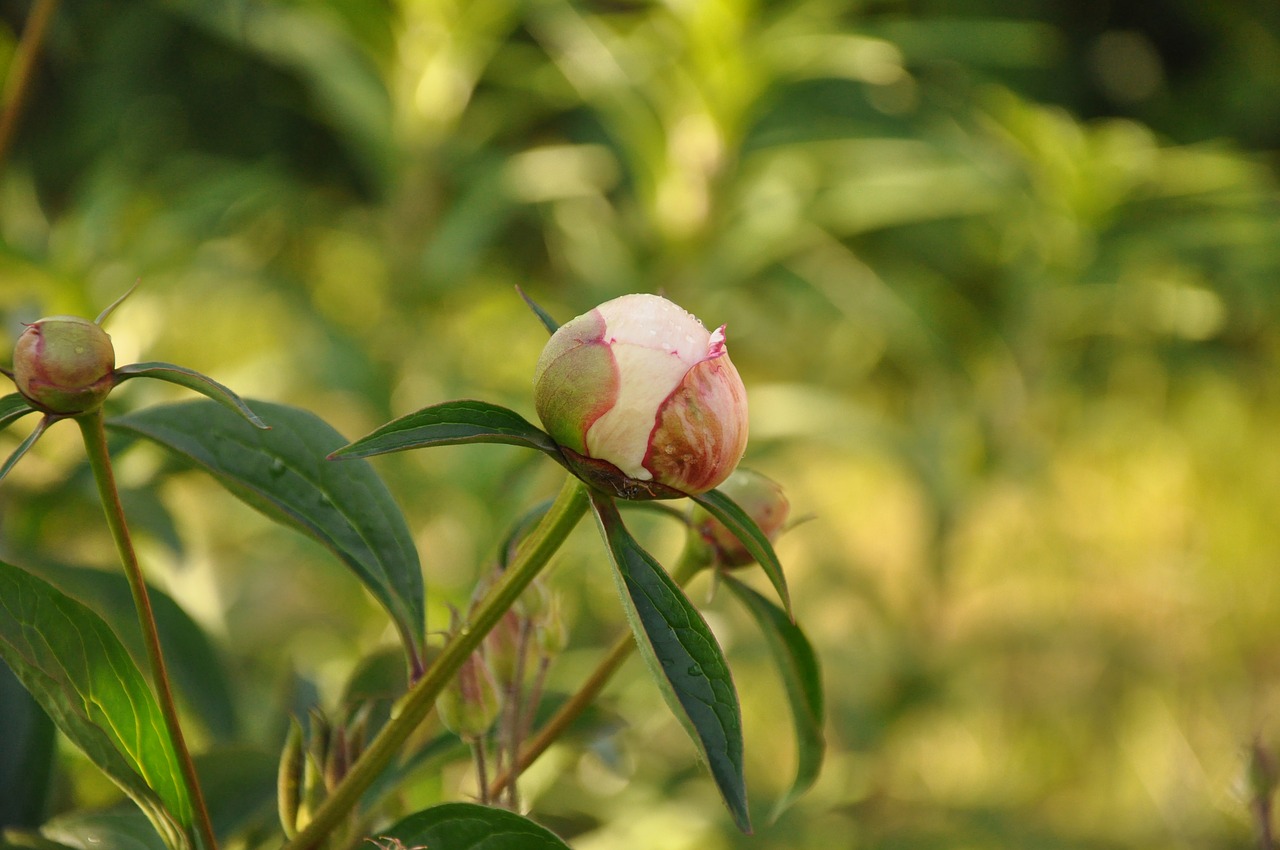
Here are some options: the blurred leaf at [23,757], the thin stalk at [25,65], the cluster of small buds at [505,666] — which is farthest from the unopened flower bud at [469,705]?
the thin stalk at [25,65]

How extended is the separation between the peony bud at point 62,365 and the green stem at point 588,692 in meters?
0.11

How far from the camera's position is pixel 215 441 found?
0.73 feet

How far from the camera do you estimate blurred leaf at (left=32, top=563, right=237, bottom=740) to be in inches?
13.3

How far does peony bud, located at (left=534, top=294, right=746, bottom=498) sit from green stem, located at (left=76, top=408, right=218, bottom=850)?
7 cm

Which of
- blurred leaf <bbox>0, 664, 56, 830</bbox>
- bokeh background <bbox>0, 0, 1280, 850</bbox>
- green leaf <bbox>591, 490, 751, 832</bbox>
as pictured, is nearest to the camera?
green leaf <bbox>591, 490, 751, 832</bbox>

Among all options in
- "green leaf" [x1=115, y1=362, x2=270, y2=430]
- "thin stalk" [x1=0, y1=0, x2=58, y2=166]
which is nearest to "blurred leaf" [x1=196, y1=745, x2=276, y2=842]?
"green leaf" [x1=115, y1=362, x2=270, y2=430]

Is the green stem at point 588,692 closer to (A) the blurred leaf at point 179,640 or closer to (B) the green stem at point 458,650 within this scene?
(B) the green stem at point 458,650

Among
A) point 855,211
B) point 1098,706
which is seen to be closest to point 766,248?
point 855,211

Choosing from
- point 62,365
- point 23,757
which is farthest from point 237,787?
point 62,365

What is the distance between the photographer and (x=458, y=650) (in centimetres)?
18

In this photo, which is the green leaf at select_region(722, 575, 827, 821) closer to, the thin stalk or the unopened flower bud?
the unopened flower bud

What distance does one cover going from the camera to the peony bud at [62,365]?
168 millimetres

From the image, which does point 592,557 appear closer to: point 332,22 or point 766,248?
point 766,248

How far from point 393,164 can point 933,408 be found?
509mm
